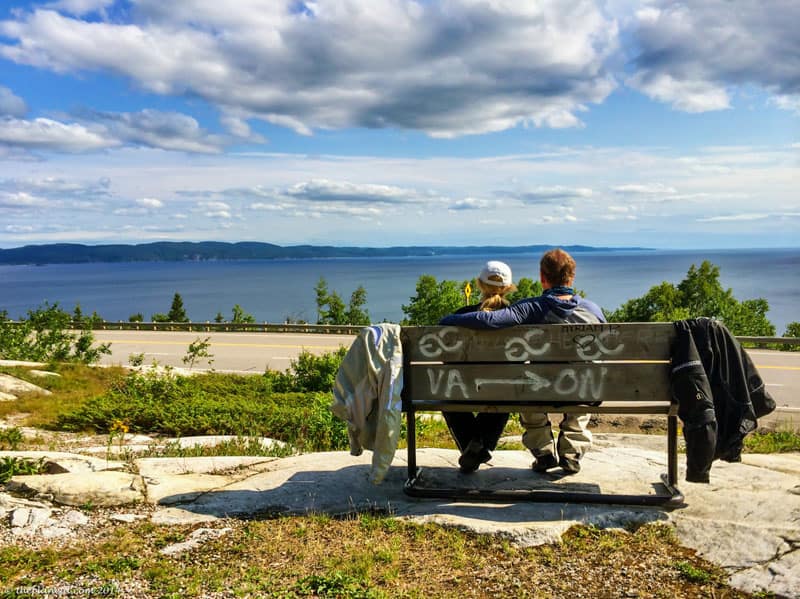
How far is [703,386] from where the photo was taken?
156 inches

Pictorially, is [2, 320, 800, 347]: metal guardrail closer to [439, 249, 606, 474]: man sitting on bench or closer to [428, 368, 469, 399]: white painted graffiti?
[439, 249, 606, 474]: man sitting on bench

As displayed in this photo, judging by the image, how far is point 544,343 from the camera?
4219mm

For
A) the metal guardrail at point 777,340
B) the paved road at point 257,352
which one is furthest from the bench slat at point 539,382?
the metal guardrail at point 777,340

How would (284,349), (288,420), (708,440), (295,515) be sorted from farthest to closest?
(284,349) → (288,420) → (295,515) → (708,440)

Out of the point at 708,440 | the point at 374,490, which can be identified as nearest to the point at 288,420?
the point at 374,490

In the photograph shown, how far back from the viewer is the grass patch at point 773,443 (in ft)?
21.5

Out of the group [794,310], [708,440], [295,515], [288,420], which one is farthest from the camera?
[794,310]

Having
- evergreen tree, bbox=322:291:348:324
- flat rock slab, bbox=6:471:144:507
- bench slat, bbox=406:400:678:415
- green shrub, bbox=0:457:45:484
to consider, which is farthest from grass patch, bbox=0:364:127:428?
evergreen tree, bbox=322:291:348:324

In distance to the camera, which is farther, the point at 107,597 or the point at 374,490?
Result: the point at 374,490

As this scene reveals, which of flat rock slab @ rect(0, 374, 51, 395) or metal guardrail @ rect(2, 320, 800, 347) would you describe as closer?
flat rock slab @ rect(0, 374, 51, 395)

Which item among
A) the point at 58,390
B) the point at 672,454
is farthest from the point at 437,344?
the point at 58,390

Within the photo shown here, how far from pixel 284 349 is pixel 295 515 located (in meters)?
22.0

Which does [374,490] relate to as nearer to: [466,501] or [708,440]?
[466,501]

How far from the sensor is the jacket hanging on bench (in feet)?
14.0
